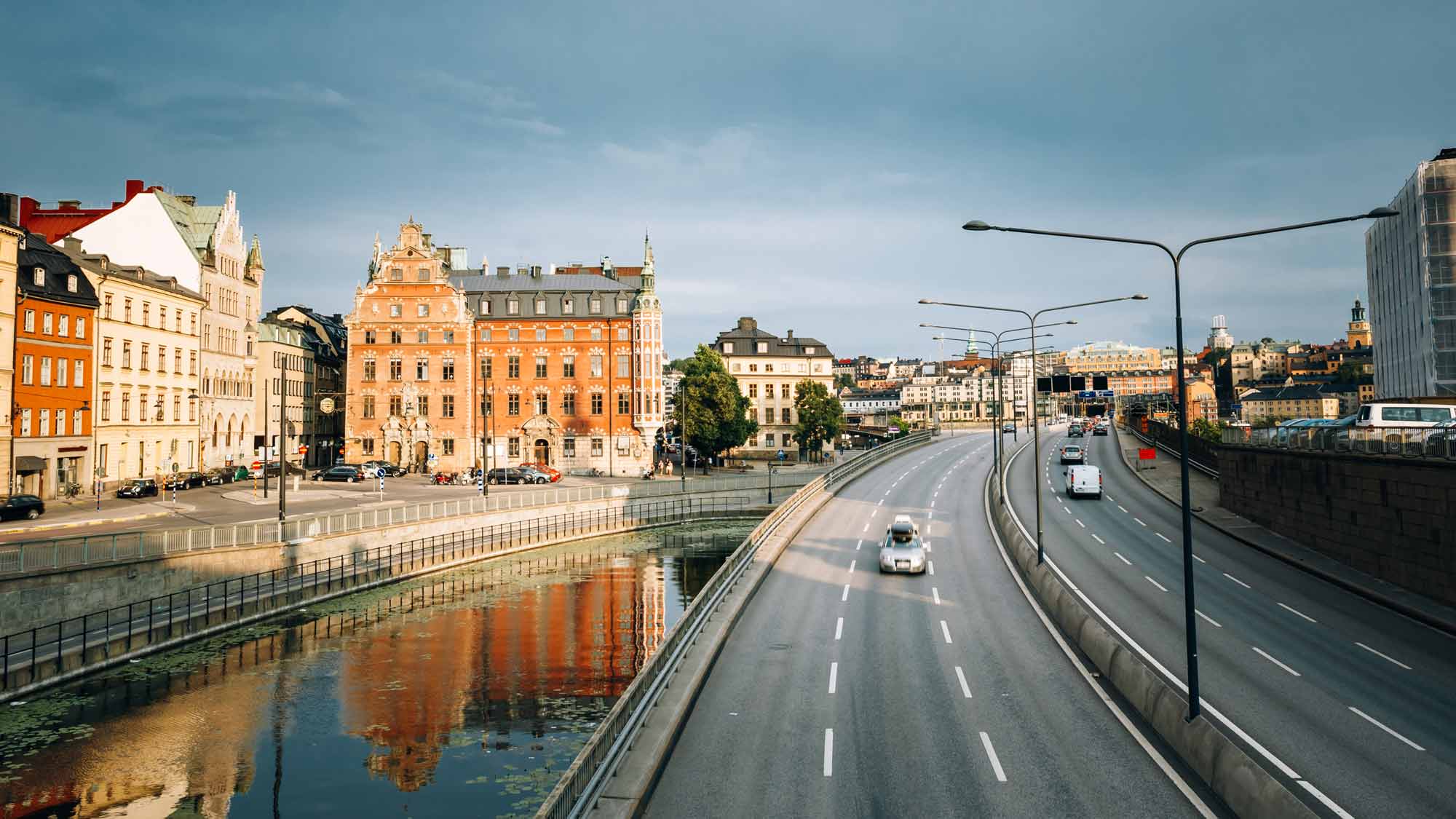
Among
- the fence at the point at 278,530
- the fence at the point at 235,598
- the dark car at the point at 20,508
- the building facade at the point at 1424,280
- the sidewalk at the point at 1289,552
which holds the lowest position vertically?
the fence at the point at 235,598

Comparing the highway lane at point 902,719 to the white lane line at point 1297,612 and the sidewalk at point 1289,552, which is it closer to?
the sidewalk at point 1289,552

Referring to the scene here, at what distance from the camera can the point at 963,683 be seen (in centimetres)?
2066

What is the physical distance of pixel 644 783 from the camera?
46.8 ft

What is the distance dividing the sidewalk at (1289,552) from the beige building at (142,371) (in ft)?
213

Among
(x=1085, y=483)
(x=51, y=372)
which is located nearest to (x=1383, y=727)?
(x=1085, y=483)

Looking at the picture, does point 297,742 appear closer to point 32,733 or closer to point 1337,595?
point 32,733

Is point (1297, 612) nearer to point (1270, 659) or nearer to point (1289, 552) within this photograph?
point (1270, 659)

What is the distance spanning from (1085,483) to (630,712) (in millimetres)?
45870

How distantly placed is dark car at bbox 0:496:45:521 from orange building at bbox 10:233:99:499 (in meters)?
9.32

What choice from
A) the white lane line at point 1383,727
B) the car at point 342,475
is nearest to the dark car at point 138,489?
the car at point 342,475

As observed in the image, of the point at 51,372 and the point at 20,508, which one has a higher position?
the point at 51,372

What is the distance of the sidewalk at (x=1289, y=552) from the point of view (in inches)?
1039

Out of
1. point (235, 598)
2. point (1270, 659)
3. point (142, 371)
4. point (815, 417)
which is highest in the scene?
point (142, 371)

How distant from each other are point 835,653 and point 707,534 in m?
38.6
